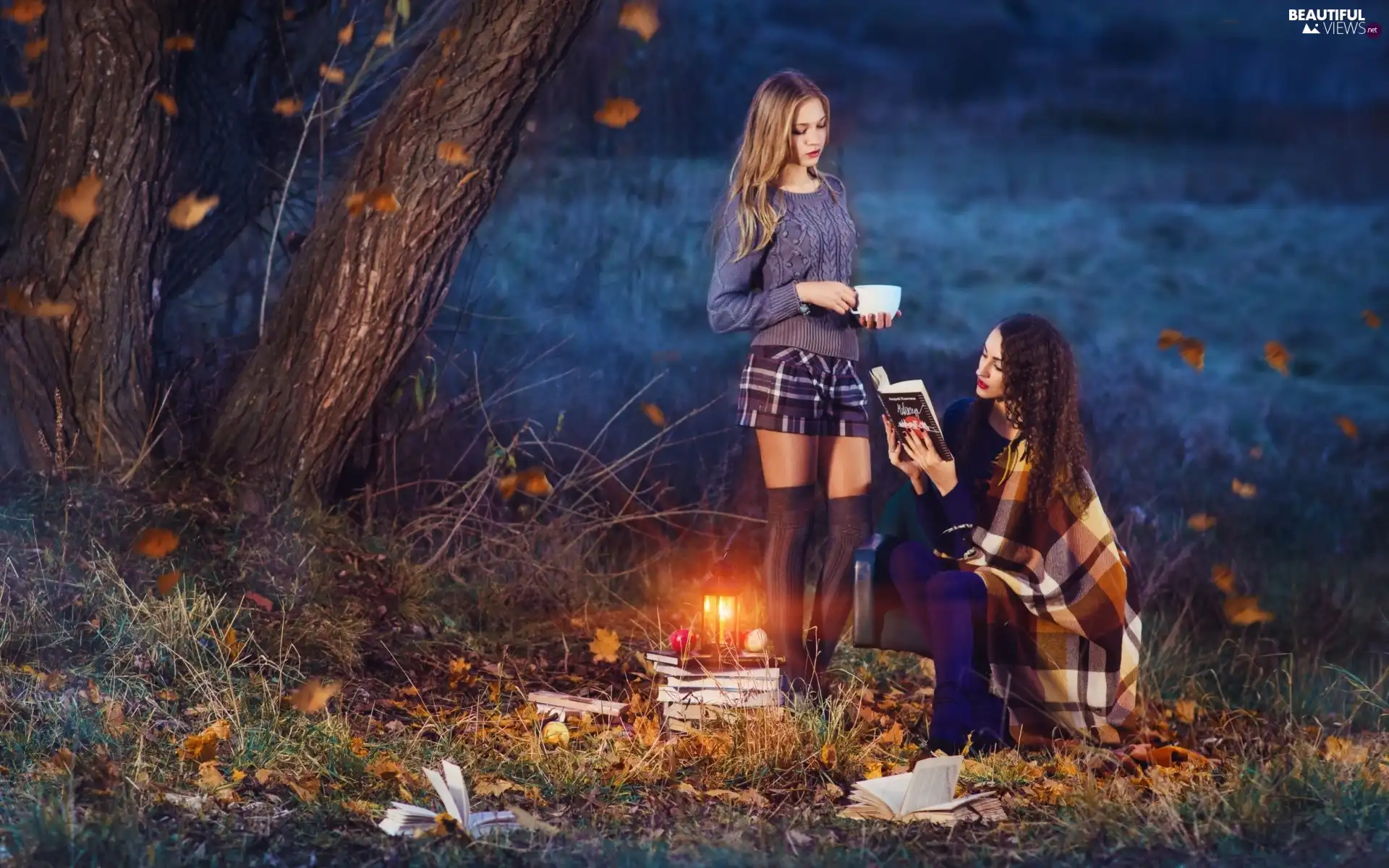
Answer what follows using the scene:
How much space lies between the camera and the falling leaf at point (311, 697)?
3.95 meters

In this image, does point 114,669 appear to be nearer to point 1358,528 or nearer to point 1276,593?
point 1276,593

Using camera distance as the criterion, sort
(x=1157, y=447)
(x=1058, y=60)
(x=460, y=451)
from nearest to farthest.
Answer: (x=460, y=451)
(x=1157, y=447)
(x=1058, y=60)

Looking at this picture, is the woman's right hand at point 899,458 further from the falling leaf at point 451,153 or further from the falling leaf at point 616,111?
the falling leaf at point 616,111

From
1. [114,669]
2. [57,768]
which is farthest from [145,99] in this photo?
[57,768]

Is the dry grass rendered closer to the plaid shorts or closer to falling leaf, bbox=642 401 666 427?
the plaid shorts

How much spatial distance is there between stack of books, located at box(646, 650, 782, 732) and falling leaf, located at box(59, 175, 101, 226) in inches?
103

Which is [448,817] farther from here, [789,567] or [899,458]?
[899,458]

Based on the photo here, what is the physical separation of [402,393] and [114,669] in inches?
81.6

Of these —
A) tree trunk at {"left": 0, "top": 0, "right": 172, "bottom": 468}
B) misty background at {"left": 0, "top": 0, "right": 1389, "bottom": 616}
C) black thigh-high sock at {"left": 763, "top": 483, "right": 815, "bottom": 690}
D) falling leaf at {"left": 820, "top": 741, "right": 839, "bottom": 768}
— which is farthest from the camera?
misty background at {"left": 0, "top": 0, "right": 1389, "bottom": 616}

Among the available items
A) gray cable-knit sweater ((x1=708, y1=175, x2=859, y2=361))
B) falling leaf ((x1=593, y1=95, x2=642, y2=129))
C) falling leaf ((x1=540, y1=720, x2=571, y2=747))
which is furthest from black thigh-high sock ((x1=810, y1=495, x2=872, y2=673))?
falling leaf ((x1=593, y1=95, x2=642, y2=129))

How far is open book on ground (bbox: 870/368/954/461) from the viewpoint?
3.87 metres

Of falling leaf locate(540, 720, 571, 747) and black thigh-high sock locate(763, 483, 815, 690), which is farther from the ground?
black thigh-high sock locate(763, 483, 815, 690)

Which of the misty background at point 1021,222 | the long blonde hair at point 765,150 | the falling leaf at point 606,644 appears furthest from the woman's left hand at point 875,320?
the misty background at point 1021,222

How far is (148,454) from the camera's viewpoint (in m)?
5.18
